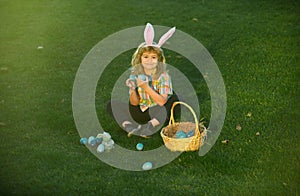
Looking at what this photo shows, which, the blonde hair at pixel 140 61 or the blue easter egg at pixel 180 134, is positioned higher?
the blonde hair at pixel 140 61

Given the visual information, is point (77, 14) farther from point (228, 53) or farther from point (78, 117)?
point (78, 117)

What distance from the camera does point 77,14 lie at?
23.6 ft

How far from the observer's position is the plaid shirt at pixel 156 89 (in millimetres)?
3688

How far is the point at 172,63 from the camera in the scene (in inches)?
206

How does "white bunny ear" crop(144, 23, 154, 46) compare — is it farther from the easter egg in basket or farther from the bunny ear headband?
the easter egg in basket

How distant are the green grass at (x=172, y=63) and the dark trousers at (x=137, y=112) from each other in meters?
0.11

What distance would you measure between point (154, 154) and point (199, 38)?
282cm

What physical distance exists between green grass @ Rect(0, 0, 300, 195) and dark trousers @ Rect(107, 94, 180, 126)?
0.11 m

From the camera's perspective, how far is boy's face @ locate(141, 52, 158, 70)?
3656mm

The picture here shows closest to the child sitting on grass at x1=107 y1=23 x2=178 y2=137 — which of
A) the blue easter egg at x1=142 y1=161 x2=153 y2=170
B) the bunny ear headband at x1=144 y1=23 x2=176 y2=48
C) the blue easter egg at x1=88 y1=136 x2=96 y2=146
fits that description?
the bunny ear headband at x1=144 y1=23 x2=176 y2=48

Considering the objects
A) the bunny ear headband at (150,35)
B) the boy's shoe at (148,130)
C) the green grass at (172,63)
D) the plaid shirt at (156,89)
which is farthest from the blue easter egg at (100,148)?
the bunny ear headband at (150,35)

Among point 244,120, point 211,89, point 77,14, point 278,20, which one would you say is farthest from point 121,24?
point 244,120

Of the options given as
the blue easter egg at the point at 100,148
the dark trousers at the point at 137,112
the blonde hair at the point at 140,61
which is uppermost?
the blonde hair at the point at 140,61

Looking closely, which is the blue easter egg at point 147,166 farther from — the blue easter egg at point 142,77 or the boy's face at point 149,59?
the boy's face at point 149,59
